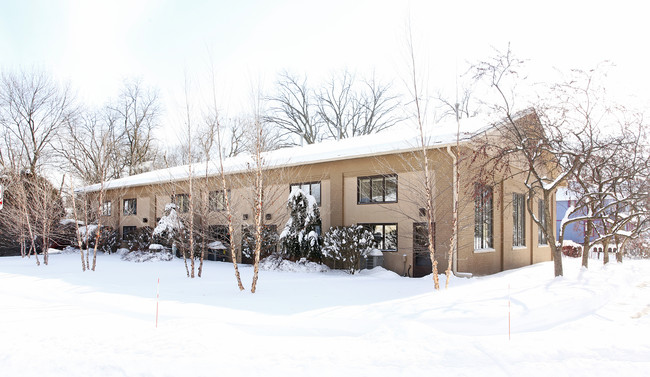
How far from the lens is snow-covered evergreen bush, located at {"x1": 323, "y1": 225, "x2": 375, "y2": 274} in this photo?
15258mm

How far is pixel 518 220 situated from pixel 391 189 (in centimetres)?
676

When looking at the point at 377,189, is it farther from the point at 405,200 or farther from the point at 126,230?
the point at 126,230

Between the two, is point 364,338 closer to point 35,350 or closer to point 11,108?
point 35,350

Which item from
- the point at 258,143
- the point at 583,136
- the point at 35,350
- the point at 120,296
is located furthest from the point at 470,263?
the point at 35,350

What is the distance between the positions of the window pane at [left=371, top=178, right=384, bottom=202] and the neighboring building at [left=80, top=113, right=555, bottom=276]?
0.12 ft

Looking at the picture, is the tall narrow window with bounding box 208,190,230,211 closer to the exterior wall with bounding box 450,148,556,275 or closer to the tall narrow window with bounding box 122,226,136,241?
the exterior wall with bounding box 450,148,556,275

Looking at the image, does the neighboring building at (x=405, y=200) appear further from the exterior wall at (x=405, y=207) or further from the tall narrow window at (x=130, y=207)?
the tall narrow window at (x=130, y=207)

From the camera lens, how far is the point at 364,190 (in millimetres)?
16688

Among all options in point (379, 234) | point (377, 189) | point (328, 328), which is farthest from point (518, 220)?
point (328, 328)

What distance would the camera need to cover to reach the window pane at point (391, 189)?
15852 mm

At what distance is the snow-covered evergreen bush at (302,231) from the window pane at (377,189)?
219 cm

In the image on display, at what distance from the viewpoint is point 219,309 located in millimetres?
8898

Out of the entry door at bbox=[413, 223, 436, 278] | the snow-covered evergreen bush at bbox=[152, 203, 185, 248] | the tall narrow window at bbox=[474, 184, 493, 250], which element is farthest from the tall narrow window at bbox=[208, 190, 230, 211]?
the tall narrow window at bbox=[474, 184, 493, 250]

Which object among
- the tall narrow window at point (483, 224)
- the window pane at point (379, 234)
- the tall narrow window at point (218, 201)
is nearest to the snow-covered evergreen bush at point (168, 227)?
the tall narrow window at point (218, 201)
